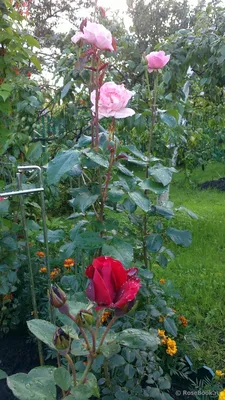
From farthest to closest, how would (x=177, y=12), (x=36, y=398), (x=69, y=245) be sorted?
(x=177, y=12)
(x=69, y=245)
(x=36, y=398)

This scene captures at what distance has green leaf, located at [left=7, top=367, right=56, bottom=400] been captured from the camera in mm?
775

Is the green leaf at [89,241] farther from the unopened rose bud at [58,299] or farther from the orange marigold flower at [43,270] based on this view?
the orange marigold flower at [43,270]

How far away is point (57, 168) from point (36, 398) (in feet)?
2.01

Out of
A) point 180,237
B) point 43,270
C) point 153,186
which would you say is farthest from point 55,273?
point 153,186

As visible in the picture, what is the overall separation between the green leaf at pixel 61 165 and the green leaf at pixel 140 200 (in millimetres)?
A: 226

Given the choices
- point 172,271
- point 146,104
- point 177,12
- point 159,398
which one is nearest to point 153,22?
point 177,12

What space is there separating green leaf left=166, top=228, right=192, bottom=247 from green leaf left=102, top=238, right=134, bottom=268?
26 cm

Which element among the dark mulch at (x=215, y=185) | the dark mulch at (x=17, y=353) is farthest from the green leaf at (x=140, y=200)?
the dark mulch at (x=215, y=185)

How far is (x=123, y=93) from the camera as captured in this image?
1181 mm

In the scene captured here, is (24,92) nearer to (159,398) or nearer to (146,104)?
(146,104)

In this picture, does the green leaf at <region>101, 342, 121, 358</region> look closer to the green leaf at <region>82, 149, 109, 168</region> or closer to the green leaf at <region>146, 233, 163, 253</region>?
the green leaf at <region>82, 149, 109, 168</region>

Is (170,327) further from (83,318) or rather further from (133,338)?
(83,318)

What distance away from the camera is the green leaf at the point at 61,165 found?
1.16 metres

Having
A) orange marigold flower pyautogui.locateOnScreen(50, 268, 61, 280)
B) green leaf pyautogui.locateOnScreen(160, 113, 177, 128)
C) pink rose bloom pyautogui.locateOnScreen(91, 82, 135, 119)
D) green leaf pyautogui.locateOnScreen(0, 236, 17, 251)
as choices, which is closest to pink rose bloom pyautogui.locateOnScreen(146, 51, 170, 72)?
green leaf pyautogui.locateOnScreen(160, 113, 177, 128)
